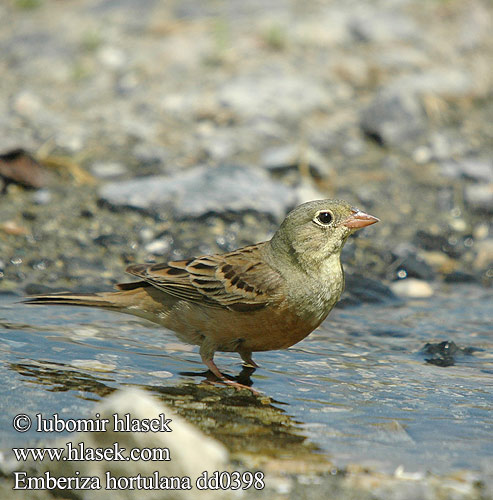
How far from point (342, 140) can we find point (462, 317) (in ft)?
10.9

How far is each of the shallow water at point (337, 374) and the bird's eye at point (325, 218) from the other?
895mm

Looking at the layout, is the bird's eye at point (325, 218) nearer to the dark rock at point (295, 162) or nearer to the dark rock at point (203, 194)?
the dark rock at point (203, 194)

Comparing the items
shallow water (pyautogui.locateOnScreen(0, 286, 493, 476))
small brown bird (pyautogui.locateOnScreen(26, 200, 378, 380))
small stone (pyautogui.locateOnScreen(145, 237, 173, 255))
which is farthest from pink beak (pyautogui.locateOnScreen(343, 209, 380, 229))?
small stone (pyautogui.locateOnScreen(145, 237, 173, 255))

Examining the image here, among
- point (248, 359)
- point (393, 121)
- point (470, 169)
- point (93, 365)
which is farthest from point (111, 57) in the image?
point (93, 365)

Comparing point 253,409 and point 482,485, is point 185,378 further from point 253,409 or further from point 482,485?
point 482,485

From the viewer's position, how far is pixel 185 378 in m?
5.01

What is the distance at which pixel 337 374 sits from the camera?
204 inches

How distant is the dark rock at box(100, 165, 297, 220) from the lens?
306 inches

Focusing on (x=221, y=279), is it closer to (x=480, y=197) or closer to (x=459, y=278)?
(x=459, y=278)

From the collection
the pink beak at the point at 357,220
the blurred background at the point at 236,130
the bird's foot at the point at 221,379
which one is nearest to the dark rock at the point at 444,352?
the pink beak at the point at 357,220

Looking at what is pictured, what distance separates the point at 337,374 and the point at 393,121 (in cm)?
494

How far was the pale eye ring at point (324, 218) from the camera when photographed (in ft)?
17.7

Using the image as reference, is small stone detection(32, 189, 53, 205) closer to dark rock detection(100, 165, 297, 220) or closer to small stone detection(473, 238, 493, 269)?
dark rock detection(100, 165, 297, 220)

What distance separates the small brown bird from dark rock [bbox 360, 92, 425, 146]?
426 centimetres
